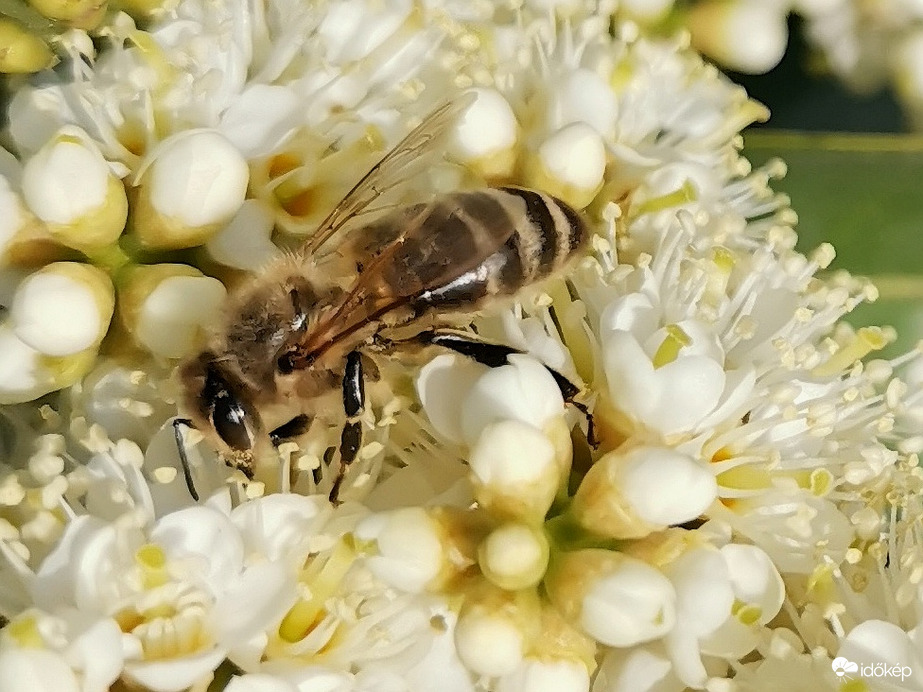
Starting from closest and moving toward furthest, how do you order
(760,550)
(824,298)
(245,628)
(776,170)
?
(245,628) < (760,550) < (824,298) < (776,170)

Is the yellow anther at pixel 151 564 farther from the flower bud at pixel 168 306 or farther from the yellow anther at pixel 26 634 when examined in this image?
the flower bud at pixel 168 306

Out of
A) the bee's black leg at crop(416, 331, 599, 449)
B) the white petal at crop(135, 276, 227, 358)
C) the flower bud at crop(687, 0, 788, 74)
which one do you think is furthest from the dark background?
the white petal at crop(135, 276, 227, 358)

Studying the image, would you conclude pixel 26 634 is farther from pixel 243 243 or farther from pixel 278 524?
pixel 243 243

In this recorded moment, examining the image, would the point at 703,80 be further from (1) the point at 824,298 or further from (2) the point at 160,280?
(2) the point at 160,280

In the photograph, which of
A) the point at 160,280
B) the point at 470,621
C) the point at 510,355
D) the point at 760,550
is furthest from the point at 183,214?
the point at 760,550

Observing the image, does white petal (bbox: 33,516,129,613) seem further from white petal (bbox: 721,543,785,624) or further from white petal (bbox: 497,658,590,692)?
white petal (bbox: 721,543,785,624)

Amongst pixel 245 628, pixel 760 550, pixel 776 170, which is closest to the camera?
pixel 245 628

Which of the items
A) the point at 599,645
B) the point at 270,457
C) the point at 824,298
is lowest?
the point at 599,645
